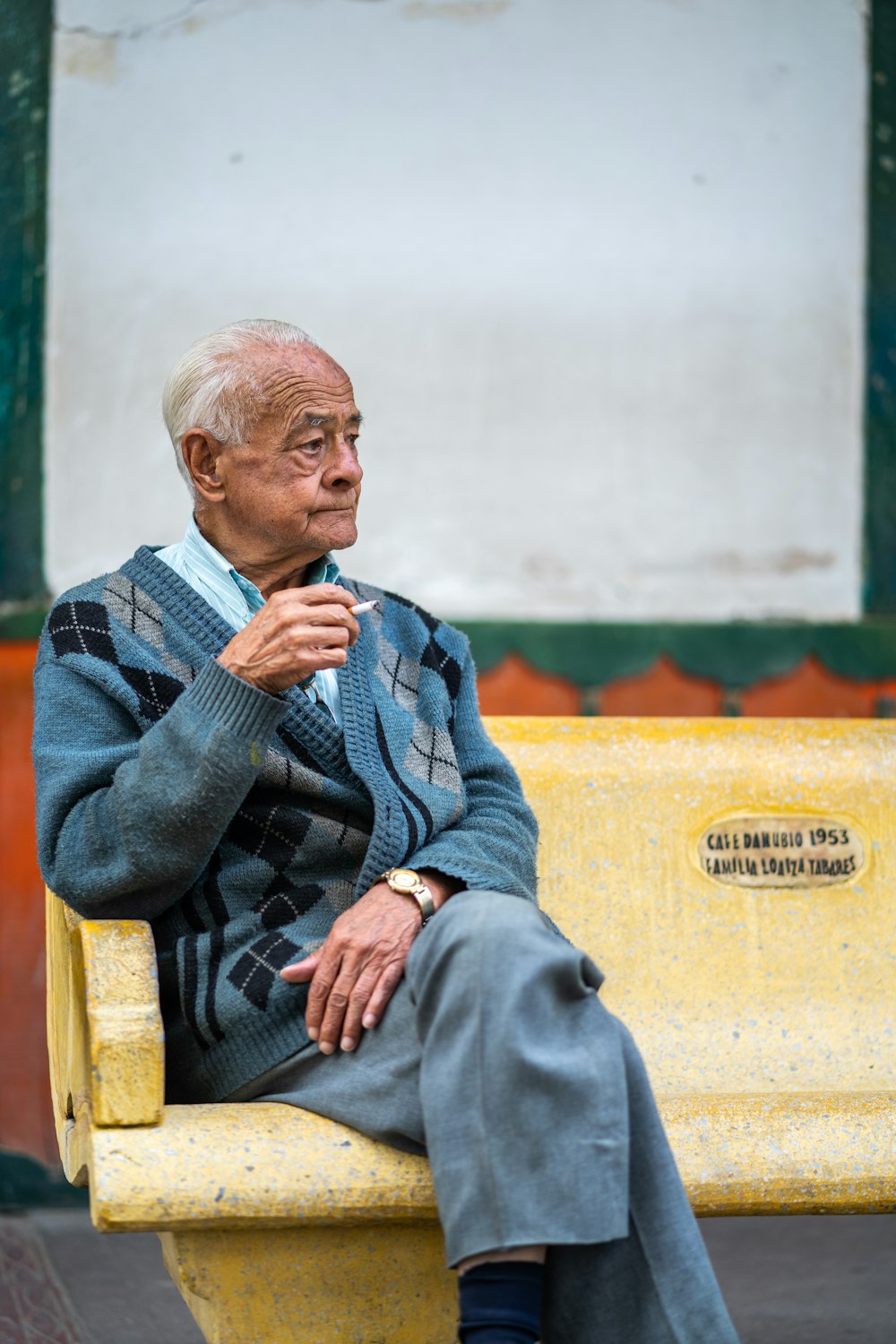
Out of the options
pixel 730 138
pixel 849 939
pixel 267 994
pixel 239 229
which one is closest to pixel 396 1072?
pixel 267 994

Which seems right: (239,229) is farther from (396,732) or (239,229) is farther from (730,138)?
(396,732)

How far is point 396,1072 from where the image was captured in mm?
2111

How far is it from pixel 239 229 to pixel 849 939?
6.52 feet

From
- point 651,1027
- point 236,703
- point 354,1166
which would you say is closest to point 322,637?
point 236,703

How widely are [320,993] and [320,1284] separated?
0.37 meters

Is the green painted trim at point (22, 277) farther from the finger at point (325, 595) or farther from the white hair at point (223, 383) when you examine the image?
the finger at point (325, 595)

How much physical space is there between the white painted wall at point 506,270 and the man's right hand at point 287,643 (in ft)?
5.00

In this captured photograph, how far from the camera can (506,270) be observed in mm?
3816

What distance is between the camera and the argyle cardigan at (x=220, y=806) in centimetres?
218

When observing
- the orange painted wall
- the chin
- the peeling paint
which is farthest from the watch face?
the peeling paint

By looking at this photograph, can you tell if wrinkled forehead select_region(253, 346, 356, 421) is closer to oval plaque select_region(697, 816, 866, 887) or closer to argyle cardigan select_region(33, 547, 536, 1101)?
argyle cardigan select_region(33, 547, 536, 1101)

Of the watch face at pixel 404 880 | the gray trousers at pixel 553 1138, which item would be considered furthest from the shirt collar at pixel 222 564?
the gray trousers at pixel 553 1138

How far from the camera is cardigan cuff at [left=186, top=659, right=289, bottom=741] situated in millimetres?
2172

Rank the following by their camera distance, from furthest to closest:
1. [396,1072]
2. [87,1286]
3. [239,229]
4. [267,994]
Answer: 1. [239,229]
2. [87,1286]
3. [267,994]
4. [396,1072]
